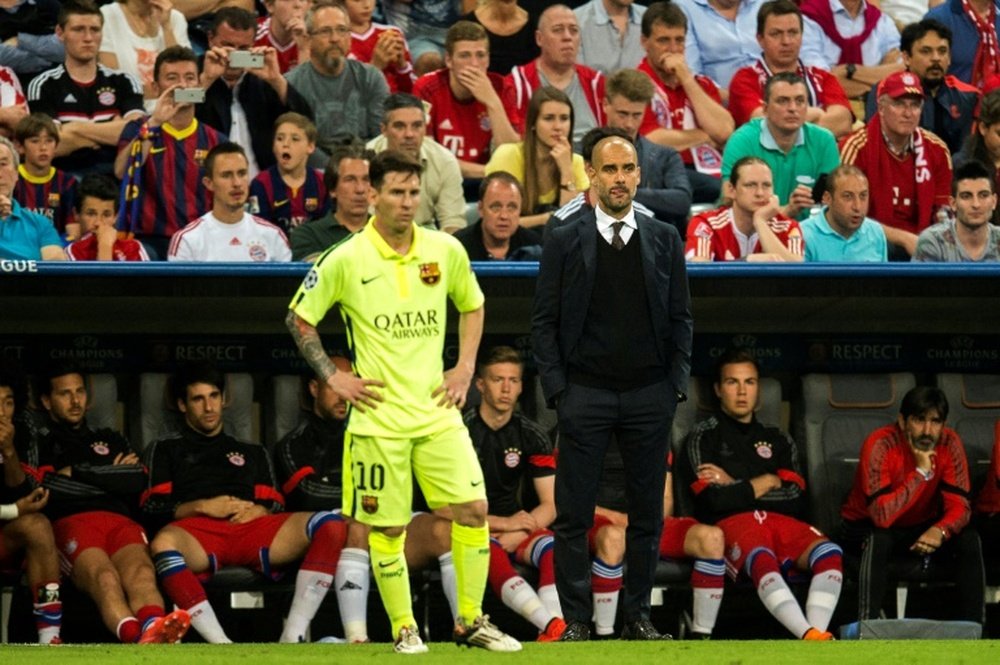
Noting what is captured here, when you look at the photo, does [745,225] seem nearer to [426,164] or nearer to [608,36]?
[426,164]

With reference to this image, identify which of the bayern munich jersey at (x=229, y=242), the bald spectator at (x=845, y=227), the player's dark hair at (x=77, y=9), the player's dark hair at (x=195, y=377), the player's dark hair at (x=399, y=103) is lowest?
the player's dark hair at (x=195, y=377)

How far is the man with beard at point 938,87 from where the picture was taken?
1058cm

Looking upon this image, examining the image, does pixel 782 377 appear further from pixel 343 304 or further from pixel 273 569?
pixel 343 304

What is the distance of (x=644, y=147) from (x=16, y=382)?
11.1ft

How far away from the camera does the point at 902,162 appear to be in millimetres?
9828

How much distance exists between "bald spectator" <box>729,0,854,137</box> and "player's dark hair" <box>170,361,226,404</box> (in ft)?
11.9

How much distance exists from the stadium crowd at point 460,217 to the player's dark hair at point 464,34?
1.2 inches

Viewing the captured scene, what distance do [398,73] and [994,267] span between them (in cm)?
406

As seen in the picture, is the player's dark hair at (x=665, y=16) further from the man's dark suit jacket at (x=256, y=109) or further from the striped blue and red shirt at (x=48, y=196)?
the striped blue and red shirt at (x=48, y=196)

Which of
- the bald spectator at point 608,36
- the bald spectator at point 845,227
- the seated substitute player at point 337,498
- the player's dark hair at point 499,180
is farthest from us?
the bald spectator at point 608,36

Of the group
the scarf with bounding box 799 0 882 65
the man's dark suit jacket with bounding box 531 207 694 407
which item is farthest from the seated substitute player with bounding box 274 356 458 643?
the scarf with bounding box 799 0 882 65

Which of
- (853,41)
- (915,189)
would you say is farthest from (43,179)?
(853,41)

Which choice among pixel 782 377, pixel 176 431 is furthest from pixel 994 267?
pixel 176 431

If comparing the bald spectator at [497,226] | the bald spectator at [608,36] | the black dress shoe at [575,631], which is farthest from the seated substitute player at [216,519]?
the bald spectator at [608,36]
